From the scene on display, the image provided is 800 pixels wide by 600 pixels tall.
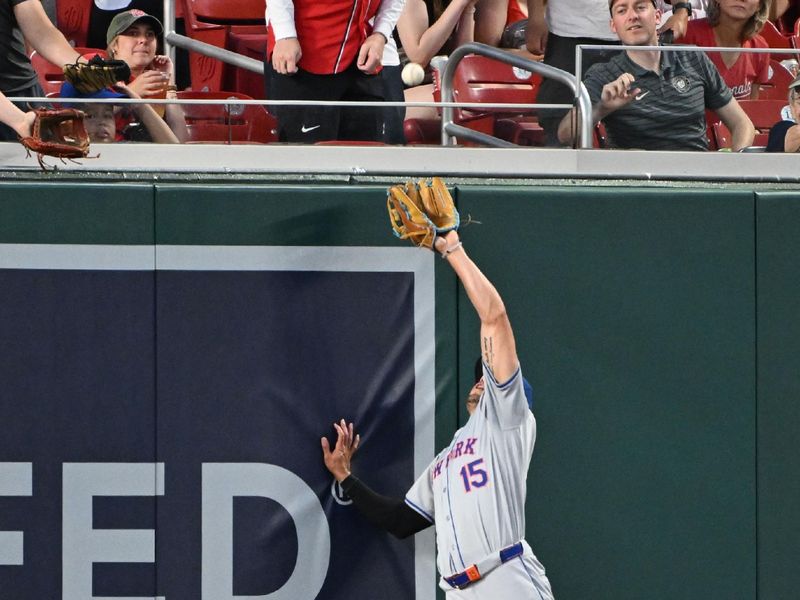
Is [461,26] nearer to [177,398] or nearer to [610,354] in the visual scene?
[610,354]

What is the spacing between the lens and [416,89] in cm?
574

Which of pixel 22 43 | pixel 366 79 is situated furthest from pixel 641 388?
pixel 22 43

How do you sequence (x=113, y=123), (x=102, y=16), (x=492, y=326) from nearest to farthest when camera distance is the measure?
1. (x=492, y=326)
2. (x=113, y=123)
3. (x=102, y=16)

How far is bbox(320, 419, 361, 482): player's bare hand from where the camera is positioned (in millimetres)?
4676

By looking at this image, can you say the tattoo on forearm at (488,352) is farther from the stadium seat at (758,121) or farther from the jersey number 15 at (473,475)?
the stadium seat at (758,121)

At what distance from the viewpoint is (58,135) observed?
4.58m

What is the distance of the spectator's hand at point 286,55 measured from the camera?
504cm

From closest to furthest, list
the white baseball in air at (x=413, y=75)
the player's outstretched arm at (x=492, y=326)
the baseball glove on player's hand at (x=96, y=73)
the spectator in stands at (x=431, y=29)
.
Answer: the player's outstretched arm at (x=492, y=326) < the baseball glove on player's hand at (x=96, y=73) < the white baseball in air at (x=413, y=75) < the spectator in stands at (x=431, y=29)

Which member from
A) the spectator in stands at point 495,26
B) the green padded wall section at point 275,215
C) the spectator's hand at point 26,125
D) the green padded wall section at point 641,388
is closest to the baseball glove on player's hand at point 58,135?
the spectator's hand at point 26,125

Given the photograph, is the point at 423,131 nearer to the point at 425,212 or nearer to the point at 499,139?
the point at 499,139

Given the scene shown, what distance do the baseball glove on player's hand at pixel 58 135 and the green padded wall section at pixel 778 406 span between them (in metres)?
2.48

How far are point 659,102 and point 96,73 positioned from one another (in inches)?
83.4

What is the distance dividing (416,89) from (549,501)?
6.44 ft

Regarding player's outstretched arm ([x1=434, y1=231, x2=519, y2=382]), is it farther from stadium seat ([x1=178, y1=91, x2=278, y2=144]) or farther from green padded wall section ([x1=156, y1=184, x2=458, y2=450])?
stadium seat ([x1=178, y1=91, x2=278, y2=144])
